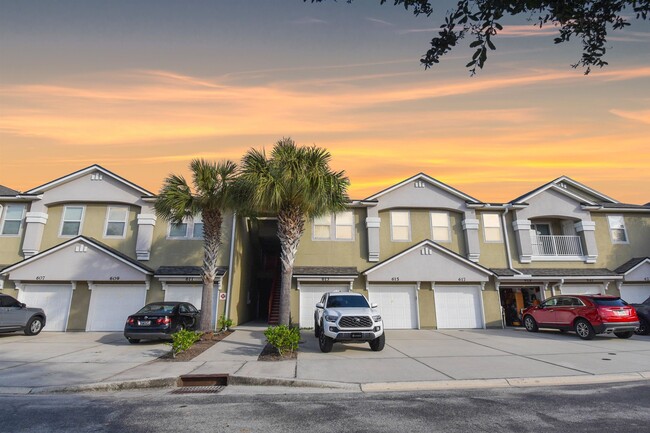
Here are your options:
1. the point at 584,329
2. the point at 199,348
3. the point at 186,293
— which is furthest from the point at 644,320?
the point at 186,293

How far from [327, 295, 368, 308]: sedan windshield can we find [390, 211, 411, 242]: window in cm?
773

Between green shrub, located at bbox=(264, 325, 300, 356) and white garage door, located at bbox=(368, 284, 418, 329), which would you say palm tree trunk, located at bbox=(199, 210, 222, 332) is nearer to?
green shrub, located at bbox=(264, 325, 300, 356)

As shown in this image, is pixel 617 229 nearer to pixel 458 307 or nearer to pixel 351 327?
pixel 458 307

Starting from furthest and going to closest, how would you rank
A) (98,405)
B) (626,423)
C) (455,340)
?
1. (455,340)
2. (98,405)
3. (626,423)

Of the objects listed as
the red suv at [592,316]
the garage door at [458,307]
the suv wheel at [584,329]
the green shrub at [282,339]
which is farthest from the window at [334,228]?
the suv wheel at [584,329]

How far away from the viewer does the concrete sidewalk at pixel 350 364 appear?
7668mm

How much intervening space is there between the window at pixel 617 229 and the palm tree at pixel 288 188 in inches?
756

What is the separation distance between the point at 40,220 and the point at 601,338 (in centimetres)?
2893

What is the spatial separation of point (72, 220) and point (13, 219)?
342 cm

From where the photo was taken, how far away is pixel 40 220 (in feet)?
60.4

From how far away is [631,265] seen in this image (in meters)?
19.6

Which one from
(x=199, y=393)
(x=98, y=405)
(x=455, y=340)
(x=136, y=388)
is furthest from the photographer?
(x=455, y=340)

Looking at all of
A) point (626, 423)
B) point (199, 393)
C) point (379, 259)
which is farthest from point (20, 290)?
point (626, 423)

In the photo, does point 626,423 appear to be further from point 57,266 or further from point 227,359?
point 57,266
